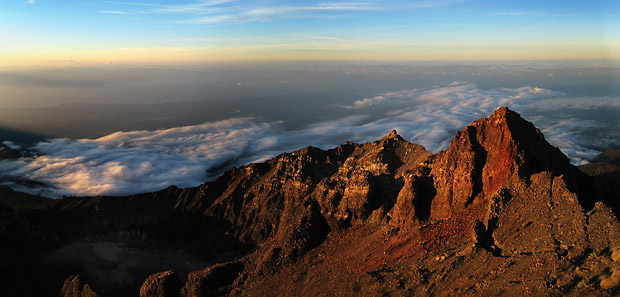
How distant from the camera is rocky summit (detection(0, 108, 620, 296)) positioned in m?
20.4

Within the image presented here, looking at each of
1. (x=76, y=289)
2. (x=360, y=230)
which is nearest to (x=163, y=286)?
(x=76, y=289)

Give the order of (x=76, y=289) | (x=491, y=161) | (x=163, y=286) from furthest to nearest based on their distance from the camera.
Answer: (x=76, y=289) < (x=163, y=286) < (x=491, y=161)

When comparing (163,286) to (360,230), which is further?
(163,286)

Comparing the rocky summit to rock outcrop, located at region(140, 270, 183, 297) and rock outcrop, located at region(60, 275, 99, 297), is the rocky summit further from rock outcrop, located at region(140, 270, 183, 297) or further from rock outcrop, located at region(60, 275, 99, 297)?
rock outcrop, located at region(60, 275, 99, 297)

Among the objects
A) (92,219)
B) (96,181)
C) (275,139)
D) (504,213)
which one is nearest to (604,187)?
(504,213)

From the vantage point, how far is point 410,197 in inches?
1197

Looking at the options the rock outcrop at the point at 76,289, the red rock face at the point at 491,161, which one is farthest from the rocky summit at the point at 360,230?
the rock outcrop at the point at 76,289

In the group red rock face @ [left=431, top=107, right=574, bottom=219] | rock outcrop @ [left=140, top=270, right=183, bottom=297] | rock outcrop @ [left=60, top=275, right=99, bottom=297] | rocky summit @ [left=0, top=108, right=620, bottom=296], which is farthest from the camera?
rock outcrop @ [left=60, top=275, right=99, bottom=297]

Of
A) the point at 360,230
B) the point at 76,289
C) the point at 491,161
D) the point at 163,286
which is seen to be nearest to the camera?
the point at 491,161

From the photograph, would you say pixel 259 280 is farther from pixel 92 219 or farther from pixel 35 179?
pixel 35 179

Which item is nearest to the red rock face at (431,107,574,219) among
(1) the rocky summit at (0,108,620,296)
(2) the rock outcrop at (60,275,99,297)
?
(1) the rocky summit at (0,108,620,296)

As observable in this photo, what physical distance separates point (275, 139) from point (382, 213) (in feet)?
532

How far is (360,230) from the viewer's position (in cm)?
3469

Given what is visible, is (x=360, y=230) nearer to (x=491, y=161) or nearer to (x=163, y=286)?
(x=491, y=161)
